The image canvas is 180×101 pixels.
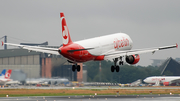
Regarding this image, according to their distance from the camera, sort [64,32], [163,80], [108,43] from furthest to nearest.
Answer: [163,80] → [108,43] → [64,32]

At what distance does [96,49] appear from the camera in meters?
53.2

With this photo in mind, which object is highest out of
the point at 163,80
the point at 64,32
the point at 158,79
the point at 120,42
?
the point at 64,32

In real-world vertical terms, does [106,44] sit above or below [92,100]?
above

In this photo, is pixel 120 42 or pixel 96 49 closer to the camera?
pixel 96 49

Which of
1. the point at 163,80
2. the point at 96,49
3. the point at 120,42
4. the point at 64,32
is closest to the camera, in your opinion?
the point at 64,32

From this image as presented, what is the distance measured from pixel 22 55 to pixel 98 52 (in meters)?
78.0

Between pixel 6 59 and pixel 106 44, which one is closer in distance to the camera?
pixel 106 44

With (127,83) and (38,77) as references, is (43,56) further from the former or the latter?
(127,83)

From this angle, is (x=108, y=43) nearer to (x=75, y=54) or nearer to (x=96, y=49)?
(x=96, y=49)

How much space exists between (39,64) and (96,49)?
59.1 metres

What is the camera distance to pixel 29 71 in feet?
340

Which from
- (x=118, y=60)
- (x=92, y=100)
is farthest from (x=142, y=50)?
(x=92, y=100)

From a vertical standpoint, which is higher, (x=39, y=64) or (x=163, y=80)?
(x=39, y=64)

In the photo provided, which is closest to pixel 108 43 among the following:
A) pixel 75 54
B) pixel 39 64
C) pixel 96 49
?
pixel 96 49
